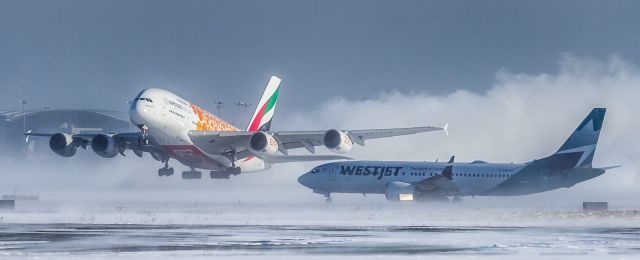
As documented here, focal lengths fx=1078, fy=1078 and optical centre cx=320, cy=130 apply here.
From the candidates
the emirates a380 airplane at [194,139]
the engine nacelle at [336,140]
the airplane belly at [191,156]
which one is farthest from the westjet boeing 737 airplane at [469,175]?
the engine nacelle at [336,140]

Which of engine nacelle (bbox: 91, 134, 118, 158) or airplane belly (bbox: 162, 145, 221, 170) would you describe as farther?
engine nacelle (bbox: 91, 134, 118, 158)

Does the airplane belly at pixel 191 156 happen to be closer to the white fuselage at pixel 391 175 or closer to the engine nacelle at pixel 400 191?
the white fuselage at pixel 391 175

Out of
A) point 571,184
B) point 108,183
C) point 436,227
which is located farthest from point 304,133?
point 108,183

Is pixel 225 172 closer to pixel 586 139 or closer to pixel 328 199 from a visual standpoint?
pixel 328 199

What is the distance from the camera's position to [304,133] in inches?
3376

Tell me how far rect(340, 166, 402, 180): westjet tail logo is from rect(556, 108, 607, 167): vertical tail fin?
17.6 meters

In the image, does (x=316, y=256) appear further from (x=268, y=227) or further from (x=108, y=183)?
(x=108, y=183)

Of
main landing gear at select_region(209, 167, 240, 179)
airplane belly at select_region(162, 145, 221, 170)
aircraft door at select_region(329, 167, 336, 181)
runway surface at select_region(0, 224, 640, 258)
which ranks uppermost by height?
aircraft door at select_region(329, 167, 336, 181)

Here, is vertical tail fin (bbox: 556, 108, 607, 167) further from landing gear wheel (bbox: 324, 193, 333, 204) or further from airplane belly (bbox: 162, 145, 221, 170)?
airplane belly (bbox: 162, 145, 221, 170)

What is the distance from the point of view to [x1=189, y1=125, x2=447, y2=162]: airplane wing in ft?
276

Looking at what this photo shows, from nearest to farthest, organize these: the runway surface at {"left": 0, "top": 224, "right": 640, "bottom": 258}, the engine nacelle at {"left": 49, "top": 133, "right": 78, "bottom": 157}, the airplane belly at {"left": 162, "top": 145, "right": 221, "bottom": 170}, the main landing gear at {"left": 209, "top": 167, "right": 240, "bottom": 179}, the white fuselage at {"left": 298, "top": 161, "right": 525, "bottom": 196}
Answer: the runway surface at {"left": 0, "top": 224, "right": 640, "bottom": 258}, the airplane belly at {"left": 162, "top": 145, "right": 221, "bottom": 170}, the engine nacelle at {"left": 49, "top": 133, "right": 78, "bottom": 157}, the main landing gear at {"left": 209, "top": 167, "right": 240, "bottom": 179}, the white fuselage at {"left": 298, "top": 161, "right": 525, "bottom": 196}

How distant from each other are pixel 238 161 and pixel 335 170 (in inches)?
990

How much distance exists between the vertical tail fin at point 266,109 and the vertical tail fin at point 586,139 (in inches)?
1177

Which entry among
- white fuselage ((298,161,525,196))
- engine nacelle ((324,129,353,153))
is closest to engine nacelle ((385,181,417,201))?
white fuselage ((298,161,525,196))
